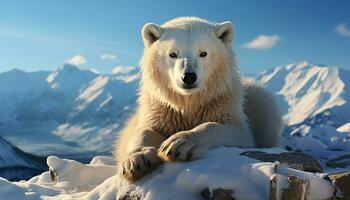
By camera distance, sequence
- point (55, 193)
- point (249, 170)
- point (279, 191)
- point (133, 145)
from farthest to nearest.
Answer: point (55, 193)
point (133, 145)
point (249, 170)
point (279, 191)

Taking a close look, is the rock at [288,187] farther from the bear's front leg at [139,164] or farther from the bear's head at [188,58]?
the bear's head at [188,58]

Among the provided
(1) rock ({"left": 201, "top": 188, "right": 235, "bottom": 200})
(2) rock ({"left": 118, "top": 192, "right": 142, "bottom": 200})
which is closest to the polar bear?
(2) rock ({"left": 118, "top": 192, "right": 142, "bottom": 200})

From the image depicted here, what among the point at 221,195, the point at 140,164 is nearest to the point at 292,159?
the point at 221,195

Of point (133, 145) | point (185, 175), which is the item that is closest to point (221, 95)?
point (133, 145)

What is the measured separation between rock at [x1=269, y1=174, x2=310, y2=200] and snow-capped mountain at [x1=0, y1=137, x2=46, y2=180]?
12834cm

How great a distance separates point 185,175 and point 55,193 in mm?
3285

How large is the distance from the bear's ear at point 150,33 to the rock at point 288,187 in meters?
3.82

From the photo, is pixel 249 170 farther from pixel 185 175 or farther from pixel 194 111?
pixel 194 111

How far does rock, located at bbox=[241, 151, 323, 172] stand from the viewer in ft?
18.0

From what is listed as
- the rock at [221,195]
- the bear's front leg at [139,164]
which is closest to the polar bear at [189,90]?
the bear's front leg at [139,164]

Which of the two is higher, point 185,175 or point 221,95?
point 221,95

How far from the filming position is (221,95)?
7.45 meters

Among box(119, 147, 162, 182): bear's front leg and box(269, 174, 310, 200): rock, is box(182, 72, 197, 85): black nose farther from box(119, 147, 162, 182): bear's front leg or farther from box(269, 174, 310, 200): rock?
box(269, 174, 310, 200): rock

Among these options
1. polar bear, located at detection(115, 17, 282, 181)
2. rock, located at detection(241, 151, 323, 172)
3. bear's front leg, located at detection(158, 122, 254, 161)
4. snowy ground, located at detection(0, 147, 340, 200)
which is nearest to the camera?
snowy ground, located at detection(0, 147, 340, 200)
